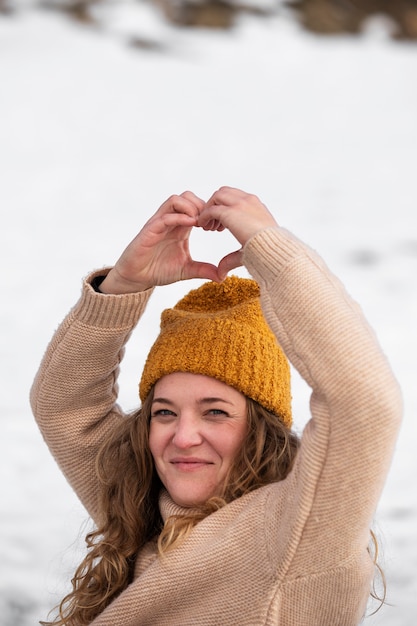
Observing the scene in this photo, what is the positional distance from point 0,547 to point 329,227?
5.41 feet

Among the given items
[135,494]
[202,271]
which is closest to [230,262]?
[202,271]

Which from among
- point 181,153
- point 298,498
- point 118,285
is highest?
point 181,153

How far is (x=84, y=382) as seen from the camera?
1.86 m

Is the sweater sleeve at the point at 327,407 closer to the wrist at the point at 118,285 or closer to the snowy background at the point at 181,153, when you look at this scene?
the wrist at the point at 118,285

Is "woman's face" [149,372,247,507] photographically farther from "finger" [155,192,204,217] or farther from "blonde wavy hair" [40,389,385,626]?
"finger" [155,192,204,217]

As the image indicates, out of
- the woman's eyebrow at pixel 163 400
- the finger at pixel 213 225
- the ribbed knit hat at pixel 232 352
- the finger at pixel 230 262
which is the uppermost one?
the finger at pixel 213 225

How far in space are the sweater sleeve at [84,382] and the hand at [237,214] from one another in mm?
220

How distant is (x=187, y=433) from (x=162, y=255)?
0.31m

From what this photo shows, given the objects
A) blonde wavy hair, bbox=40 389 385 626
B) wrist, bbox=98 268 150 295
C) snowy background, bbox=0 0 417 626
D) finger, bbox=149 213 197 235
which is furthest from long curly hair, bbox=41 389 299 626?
snowy background, bbox=0 0 417 626

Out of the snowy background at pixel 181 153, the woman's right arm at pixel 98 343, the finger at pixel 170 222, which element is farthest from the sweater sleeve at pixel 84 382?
the snowy background at pixel 181 153

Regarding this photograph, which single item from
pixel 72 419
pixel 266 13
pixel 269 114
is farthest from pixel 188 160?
pixel 72 419

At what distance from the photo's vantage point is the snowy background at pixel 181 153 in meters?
3.31

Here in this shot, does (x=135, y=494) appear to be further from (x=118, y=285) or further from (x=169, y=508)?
(x=118, y=285)

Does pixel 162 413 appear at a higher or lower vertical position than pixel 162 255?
lower
